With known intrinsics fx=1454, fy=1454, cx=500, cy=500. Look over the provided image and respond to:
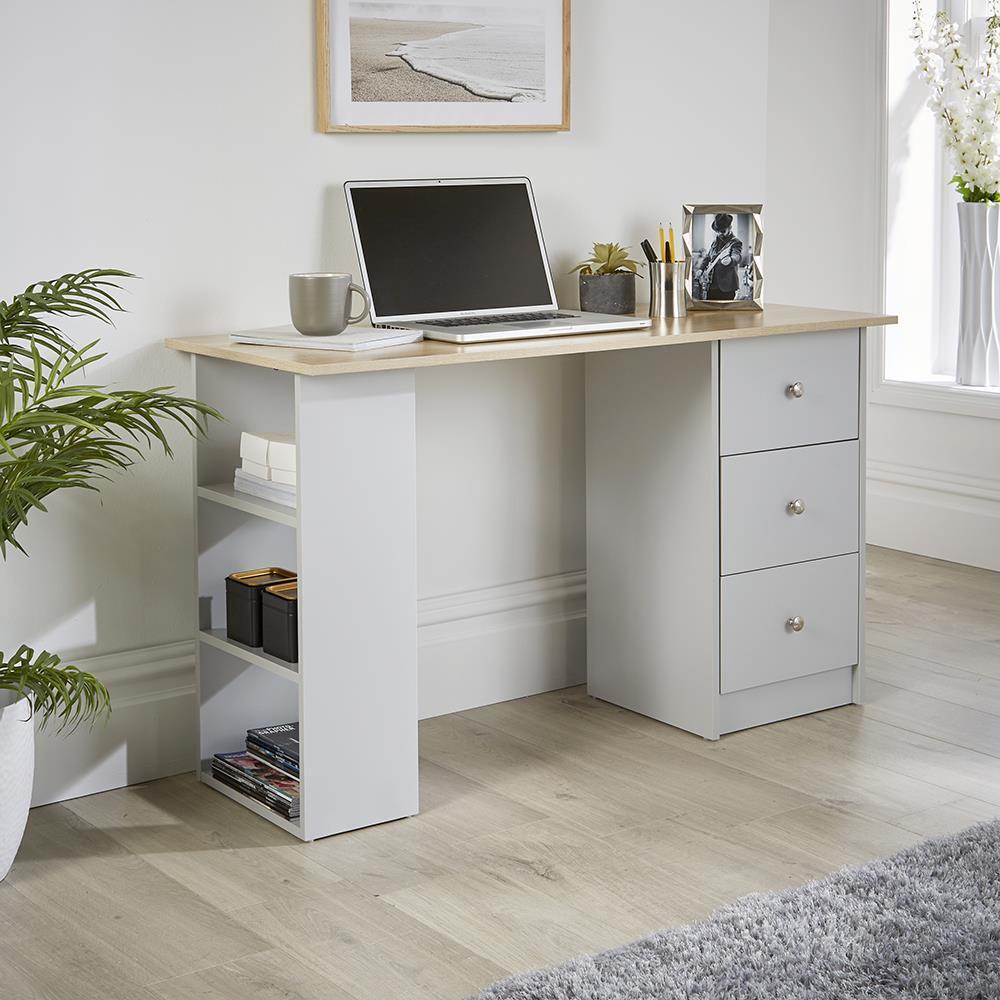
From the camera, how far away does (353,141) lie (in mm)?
2797

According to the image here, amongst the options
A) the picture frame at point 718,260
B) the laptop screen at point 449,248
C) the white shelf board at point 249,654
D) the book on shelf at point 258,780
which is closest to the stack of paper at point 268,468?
the white shelf board at point 249,654

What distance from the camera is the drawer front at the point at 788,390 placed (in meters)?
2.77

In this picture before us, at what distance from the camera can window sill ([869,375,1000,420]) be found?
421 cm

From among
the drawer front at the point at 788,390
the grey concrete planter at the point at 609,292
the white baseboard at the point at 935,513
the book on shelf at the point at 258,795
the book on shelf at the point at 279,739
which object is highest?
the grey concrete planter at the point at 609,292

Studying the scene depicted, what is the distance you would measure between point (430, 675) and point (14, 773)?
100 cm

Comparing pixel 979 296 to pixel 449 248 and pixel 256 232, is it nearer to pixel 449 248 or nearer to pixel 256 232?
pixel 449 248

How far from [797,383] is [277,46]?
46.3 inches

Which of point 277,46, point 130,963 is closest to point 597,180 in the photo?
point 277,46

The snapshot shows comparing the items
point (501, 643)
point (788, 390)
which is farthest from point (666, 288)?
point (501, 643)

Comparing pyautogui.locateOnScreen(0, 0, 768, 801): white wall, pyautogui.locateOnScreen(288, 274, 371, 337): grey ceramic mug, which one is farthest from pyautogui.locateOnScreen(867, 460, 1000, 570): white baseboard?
pyautogui.locateOnScreen(288, 274, 371, 337): grey ceramic mug

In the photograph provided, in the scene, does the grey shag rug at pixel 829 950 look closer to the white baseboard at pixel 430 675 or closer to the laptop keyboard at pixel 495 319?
the white baseboard at pixel 430 675

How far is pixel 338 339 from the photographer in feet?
7.98

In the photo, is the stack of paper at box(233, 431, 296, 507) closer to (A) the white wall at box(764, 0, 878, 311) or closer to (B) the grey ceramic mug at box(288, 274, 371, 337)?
(B) the grey ceramic mug at box(288, 274, 371, 337)

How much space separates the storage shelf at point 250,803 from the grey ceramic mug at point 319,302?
82 cm
